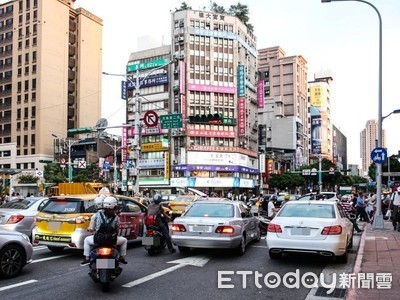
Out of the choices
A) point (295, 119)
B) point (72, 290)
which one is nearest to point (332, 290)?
point (72, 290)

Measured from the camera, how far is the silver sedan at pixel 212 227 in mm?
9883

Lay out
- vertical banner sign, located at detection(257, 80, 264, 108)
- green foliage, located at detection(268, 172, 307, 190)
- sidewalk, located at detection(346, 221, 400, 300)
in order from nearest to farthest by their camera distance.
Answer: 1. sidewalk, located at detection(346, 221, 400, 300)
2. green foliage, located at detection(268, 172, 307, 190)
3. vertical banner sign, located at detection(257, 80, 264, 108)

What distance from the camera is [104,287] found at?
6.84m

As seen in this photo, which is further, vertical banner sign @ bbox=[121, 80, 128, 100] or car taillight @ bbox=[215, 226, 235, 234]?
vertical banner sign @ bbox=[121, 80, 128, 100]

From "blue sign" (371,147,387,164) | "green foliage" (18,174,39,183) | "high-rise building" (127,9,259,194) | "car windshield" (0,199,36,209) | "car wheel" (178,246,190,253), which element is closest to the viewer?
"car wheel" (178,246,190,253)

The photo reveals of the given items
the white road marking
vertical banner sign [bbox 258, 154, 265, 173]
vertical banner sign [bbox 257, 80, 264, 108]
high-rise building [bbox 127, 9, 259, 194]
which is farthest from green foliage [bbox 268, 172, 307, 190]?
the white road marking

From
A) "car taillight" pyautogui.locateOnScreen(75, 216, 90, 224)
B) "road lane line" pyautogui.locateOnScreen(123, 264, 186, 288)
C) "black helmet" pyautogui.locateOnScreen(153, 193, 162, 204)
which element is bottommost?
"road lane line" pyautogui.locateOnScreen(123, 264, 186, 288)

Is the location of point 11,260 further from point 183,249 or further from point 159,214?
point 183,249

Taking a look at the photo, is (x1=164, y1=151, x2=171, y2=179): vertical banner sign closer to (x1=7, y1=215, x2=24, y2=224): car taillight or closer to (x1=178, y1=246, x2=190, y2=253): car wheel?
(x1=7, y1=215, x2=24, y2=224): car taillight

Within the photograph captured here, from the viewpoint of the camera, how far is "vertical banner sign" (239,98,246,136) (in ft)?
235

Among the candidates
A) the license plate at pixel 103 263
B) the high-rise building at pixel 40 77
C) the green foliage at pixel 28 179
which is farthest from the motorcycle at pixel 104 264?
the high-rise building at pixel 40 77

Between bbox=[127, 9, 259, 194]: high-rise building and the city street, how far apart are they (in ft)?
183

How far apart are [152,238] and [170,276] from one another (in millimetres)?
2431

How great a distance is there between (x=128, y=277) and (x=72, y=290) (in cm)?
128
